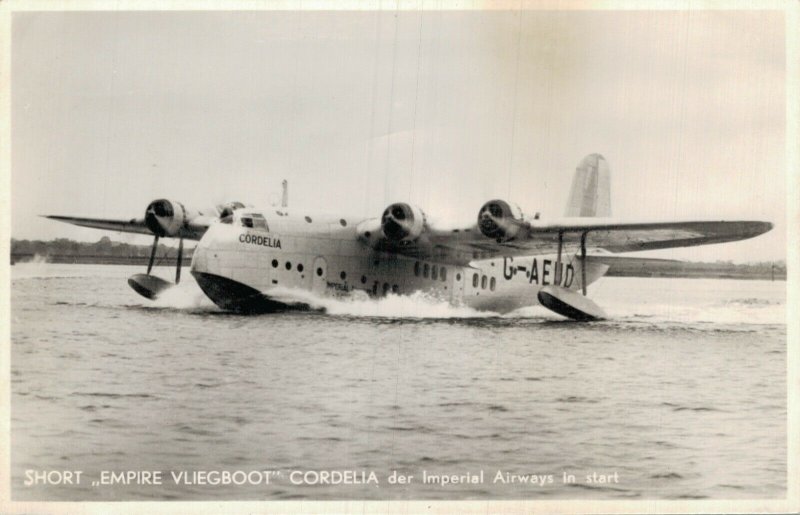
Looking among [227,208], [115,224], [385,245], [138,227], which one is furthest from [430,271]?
[115,224]

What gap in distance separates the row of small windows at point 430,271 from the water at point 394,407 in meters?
3.61

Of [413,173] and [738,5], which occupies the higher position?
[738,5]

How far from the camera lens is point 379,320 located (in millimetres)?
15273

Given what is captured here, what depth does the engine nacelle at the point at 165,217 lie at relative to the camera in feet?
54.1

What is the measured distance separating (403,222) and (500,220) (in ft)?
5.69

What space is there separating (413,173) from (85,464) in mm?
6336

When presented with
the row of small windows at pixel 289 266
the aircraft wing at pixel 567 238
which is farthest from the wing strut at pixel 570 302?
the row of small windows at pixel 289 266

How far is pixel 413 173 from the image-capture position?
13414mm

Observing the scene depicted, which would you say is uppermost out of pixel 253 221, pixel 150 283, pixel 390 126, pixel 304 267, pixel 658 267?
pixel 390 126

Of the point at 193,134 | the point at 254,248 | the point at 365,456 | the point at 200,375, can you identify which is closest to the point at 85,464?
the point at 200,375

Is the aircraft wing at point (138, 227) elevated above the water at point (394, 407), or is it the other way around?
the aircraft wing at point (138, 227)

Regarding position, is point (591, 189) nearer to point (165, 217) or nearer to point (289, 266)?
point (289, 266)

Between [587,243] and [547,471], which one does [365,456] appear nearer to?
[547,471]

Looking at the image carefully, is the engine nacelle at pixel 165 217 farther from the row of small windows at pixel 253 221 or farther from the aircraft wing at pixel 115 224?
the row of small windows at pixel 253 221
